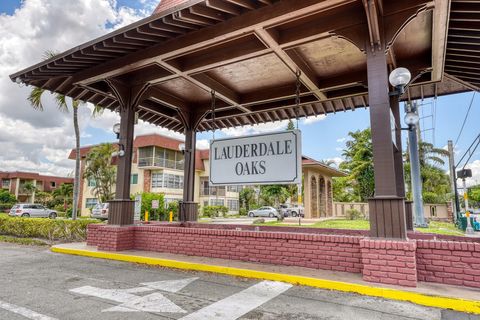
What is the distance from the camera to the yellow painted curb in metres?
3.73

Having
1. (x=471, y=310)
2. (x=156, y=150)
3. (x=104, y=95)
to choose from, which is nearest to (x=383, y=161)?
(x=471, y=310)

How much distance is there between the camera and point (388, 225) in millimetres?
4668

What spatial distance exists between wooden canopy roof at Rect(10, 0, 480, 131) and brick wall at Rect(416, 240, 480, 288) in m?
3.32

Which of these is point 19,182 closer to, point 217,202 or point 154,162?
point 154,162

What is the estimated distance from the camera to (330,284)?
4.57 meters

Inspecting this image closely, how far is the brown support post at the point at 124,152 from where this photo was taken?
25.2ft

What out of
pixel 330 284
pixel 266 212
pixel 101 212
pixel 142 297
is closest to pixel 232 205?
pixel 266 212

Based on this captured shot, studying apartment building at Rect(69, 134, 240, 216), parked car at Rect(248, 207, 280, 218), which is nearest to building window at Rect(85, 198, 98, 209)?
apartment building at Rect(69, 134, 240, 216)

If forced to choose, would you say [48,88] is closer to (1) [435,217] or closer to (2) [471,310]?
(2) [471,310]

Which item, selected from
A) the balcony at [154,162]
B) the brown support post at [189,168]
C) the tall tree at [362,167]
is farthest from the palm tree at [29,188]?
the brown support post at [189,168]

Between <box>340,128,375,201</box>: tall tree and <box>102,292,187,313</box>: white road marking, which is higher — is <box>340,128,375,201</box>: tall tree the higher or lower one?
the higher one

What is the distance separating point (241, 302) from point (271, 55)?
16.6 ft

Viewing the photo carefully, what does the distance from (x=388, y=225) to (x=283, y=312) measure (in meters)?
2.28

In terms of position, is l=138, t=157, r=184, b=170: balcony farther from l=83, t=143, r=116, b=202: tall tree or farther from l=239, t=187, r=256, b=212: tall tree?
l=239, t=187, r=256, b=212: tall tree
